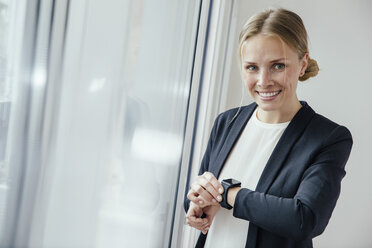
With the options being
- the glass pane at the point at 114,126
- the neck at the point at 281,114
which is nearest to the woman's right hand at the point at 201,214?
the glass pane at the point at 114,126

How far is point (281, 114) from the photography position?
1113 millimetres

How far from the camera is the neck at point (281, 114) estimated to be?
1100mm

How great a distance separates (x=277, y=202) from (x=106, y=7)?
0.64m

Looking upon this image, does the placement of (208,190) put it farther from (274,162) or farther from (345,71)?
(345,71)

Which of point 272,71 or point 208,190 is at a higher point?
point 272,71

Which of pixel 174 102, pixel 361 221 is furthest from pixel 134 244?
pixel 361 221

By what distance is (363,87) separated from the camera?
2.64 meters

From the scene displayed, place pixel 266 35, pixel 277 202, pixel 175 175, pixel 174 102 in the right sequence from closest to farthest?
1. pixel 277 202
2. pixel 266 35
3. pixel 174 102
4. pixel 175 175

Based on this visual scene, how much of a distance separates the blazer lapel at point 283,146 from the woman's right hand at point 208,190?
0.38 feet

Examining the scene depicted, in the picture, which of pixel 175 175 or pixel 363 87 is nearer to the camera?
Answer: pixel 175 175

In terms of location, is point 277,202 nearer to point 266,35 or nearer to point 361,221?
point 266,35

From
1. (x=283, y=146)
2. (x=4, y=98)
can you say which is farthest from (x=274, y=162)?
(x=4, y=98)

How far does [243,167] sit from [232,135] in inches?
5.1

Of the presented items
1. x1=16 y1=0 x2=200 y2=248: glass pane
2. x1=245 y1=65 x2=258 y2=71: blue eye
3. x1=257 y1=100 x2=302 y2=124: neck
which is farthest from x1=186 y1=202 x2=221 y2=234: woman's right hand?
x1=245 y1=65 x2=258 y2=71: blue eye
